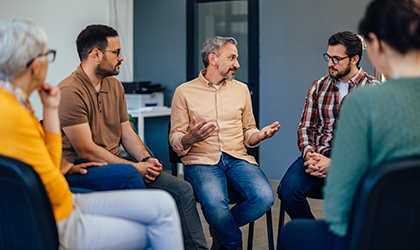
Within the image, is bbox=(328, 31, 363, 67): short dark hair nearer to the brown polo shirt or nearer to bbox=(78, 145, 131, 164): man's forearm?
the brown polo shirt

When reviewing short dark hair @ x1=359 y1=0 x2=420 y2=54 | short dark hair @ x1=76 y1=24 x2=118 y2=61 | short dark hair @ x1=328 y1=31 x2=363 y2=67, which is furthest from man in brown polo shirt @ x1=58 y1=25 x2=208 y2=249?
short dark hair @ x1=328 y1=31 x2=363 y2=67

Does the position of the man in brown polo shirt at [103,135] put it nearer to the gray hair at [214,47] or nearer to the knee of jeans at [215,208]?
the knee of jeans at [215,208]

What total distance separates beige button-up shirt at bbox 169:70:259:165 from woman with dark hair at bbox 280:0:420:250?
3.89ft

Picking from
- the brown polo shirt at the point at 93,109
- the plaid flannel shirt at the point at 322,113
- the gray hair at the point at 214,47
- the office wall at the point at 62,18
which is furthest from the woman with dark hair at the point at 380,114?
the office wall at the point at 62,18

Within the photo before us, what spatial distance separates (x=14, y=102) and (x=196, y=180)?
115 cm

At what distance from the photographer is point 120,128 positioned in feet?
7.07

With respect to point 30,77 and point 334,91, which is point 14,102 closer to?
point 30,77

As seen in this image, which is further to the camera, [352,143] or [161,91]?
[161,91]

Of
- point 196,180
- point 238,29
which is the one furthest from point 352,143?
point 238,29

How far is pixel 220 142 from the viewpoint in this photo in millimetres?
2252

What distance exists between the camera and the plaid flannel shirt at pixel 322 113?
2.23 m

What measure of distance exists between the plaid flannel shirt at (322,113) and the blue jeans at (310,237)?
40.6 inches

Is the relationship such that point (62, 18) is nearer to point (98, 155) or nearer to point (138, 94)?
point (138, 94)

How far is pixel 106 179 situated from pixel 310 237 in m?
0.90
